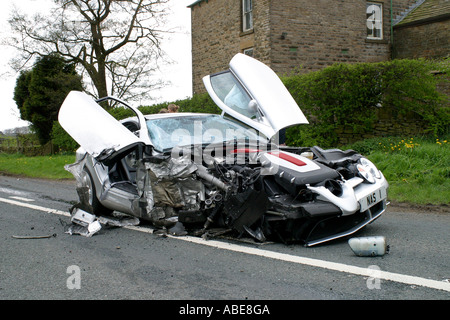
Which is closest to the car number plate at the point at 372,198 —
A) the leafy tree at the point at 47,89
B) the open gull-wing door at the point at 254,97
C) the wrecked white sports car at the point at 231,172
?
the wrecked white sports car at the point at 231,172

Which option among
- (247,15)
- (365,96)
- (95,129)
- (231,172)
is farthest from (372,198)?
(247,15)

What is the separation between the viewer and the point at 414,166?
9.41 m

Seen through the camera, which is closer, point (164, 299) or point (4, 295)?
point (164, 299)

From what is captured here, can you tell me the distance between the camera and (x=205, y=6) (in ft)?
73.6

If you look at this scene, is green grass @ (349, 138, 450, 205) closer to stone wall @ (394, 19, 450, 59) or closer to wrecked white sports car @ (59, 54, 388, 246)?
wrecked white sports car @ (59, 54, 388, 246)

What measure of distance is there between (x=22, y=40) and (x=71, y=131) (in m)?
22.5

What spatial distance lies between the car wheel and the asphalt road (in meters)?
0.63

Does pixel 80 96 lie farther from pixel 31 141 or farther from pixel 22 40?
pixel 31 141

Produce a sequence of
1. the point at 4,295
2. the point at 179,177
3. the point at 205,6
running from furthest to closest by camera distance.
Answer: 1. the point at 205,6
2. the point at 179,177
3. the point at 4,295

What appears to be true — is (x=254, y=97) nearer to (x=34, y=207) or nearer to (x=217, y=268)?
(x=217, y=268)

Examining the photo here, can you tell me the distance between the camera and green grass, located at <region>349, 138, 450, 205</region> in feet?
25.3

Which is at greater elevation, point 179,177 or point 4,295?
point 179,177

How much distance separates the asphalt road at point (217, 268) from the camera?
3227mm
